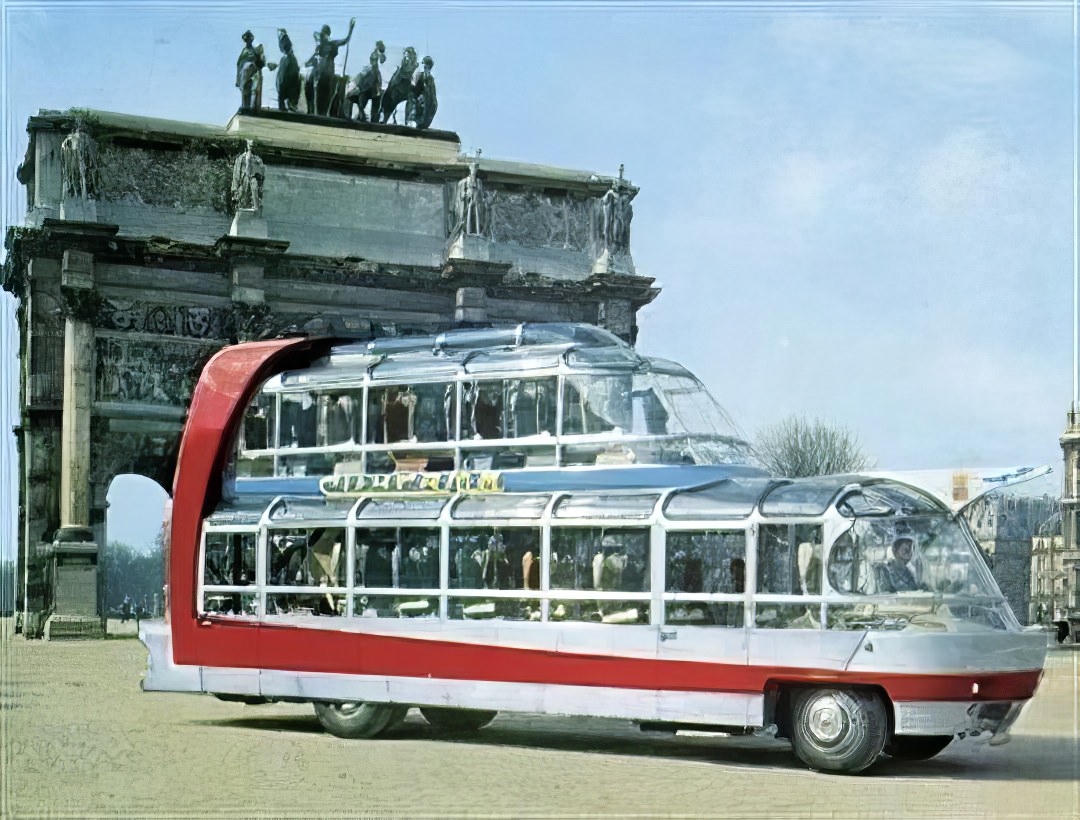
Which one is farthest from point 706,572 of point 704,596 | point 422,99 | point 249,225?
point 249,225

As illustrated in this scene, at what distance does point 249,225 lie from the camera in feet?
64.3

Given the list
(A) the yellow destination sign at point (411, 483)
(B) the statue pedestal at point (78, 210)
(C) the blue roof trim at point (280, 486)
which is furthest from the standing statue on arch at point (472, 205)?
→ (A) the yellow destination sign at point (411, 483)

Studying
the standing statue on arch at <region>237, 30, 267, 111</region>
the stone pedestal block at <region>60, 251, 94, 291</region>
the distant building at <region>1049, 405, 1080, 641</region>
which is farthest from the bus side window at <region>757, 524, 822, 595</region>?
the stone pedestal block at <region>60, 251, 94, 291</region>

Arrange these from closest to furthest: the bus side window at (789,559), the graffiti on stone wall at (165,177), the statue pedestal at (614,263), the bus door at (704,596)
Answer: the bus side window at (789,559), the bus door at (704,596), the statue pedestal at (614,263), the graffiti on stone wall at (165,177)

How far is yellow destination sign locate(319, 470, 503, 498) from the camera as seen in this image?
11500mm

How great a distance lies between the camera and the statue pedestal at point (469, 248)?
19.2m

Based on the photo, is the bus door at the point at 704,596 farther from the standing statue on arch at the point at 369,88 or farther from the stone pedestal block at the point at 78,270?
the stone pedestal block at the point at 78,270

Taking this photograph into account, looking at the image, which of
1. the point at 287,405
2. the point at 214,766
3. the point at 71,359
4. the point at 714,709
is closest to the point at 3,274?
the point at 71,359

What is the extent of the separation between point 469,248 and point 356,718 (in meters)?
8.38

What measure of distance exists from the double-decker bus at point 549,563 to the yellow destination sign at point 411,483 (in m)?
0.02

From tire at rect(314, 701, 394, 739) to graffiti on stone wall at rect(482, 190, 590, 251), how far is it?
7.96 m

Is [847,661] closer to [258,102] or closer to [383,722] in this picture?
[383,722]

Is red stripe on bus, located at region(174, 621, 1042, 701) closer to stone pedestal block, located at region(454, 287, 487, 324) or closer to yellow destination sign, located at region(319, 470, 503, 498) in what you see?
yellow destination sign, located at region(319, 470, 503, 498)

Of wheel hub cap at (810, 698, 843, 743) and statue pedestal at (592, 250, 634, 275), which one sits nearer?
wheel hub cap at (810, 698, 843, 743)
